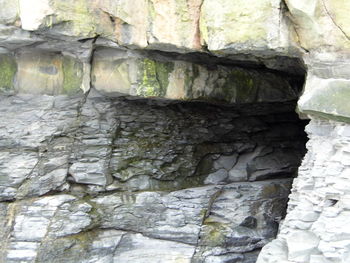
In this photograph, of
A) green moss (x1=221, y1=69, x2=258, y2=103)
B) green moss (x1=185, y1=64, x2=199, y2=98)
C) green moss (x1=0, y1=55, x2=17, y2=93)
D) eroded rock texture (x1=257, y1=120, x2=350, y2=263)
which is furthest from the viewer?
green moss (x1=221, y1=69, x2=258, y2=103)

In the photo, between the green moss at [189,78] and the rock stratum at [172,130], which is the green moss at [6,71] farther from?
the green moss at [189,78]

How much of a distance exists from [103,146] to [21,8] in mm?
1965

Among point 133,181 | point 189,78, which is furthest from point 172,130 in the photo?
point 189,78

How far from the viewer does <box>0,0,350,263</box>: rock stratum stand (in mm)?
4023

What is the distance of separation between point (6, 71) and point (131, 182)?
2.04 m

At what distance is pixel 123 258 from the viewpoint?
5641mm

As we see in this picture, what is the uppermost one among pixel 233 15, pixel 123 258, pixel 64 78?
pixel 233 15

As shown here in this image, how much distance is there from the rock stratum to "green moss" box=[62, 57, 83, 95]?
0.01 metres

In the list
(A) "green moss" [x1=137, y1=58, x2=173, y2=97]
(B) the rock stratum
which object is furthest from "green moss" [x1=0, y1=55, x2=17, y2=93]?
(A) "green moss" [x1=137, y1=58, x2=173, y2=97]

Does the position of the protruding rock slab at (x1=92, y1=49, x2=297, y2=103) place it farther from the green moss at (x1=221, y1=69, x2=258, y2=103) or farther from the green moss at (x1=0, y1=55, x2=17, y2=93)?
the green moss at (x1=0, y1=55, x2=17, y2=93)

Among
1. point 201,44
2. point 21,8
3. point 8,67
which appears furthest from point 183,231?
point 21,8

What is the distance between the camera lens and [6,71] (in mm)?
5074

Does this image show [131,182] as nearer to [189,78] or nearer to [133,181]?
[133,181]

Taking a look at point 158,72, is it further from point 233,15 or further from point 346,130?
point 346,130
